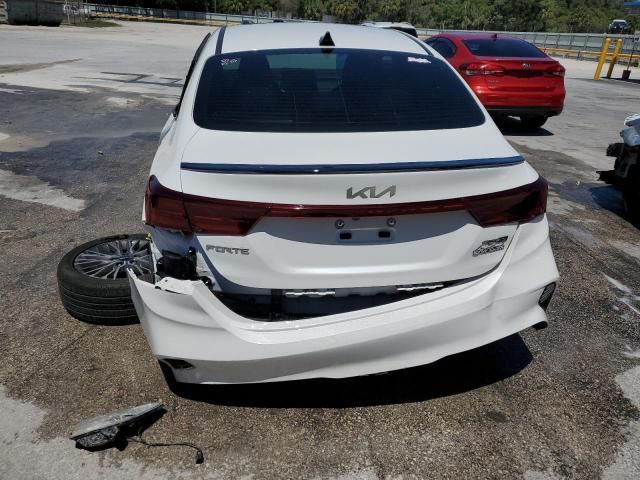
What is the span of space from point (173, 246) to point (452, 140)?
1.38 m

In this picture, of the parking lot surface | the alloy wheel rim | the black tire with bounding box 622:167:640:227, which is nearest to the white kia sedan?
the parking lot surface

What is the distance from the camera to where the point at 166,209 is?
7.48ft

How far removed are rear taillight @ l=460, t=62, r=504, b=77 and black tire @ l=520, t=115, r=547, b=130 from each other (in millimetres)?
1330

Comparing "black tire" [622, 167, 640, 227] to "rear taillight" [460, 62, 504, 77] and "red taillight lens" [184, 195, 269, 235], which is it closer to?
"rear taillight" [460, 62, 504, 77]

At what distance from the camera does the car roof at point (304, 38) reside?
3369 mm

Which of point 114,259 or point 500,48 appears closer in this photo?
point 114,259

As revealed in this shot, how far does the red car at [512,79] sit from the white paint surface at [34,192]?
678cm

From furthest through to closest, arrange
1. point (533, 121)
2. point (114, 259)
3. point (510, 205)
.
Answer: point (533, 121), point (114, 259), point (510, 205)

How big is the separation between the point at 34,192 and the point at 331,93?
4.09m

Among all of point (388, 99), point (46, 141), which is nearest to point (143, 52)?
point (46, 141)

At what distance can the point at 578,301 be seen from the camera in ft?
12.8

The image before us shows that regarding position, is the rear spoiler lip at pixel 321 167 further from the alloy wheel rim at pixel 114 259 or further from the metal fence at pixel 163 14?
the metal fence at pixel 163 14

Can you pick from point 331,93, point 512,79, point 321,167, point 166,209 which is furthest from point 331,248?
point 512,79

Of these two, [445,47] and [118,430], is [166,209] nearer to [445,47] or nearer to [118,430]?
[118,430]
